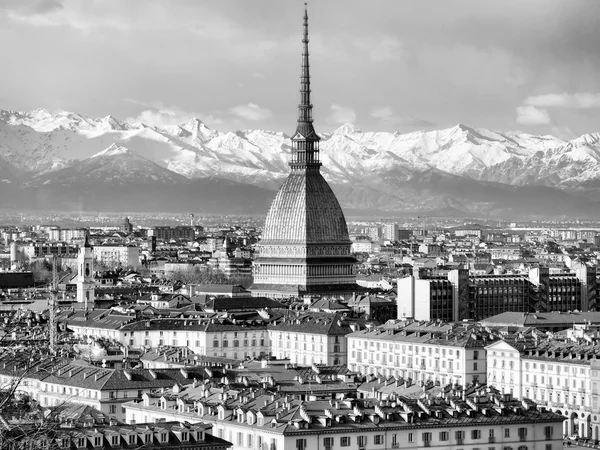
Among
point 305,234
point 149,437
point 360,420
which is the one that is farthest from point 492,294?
point 149,437

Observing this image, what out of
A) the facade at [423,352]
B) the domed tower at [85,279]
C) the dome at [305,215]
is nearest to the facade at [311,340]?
the facade at [423,352]

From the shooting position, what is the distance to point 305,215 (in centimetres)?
18400

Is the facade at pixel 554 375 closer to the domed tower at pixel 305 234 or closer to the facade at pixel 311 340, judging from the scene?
the facade at pixel 311 340

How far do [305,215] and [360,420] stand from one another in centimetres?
12685

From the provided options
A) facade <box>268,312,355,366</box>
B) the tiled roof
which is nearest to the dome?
the tiled roof

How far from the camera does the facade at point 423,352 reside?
89812 mm

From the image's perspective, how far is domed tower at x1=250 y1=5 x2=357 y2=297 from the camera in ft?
581

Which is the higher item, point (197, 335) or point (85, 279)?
point (85, 279)

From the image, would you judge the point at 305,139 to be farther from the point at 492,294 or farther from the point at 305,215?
the point at 492,294

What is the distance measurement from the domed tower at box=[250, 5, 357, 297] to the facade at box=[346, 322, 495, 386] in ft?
229

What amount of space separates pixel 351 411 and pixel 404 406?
2.19 meters

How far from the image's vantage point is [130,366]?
82.6 metres

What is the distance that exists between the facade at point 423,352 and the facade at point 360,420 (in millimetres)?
24451

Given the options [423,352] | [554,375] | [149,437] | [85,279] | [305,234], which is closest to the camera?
[149,437]
